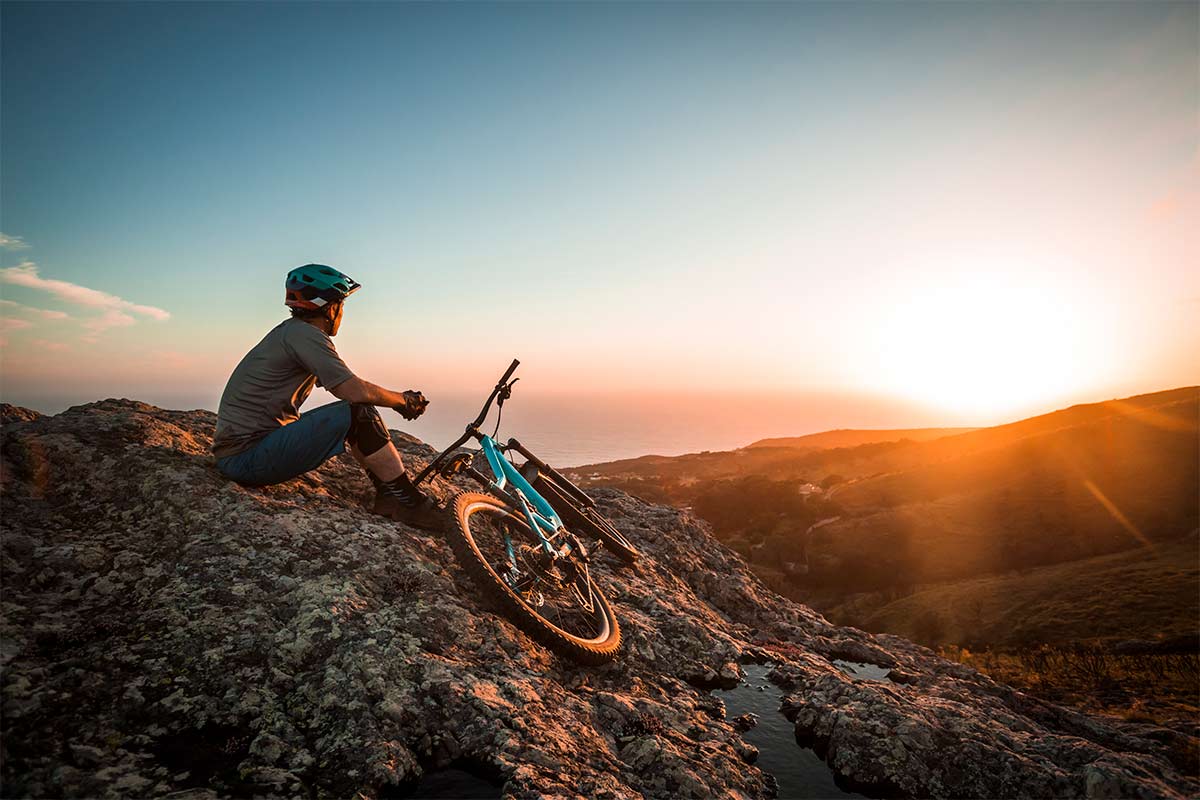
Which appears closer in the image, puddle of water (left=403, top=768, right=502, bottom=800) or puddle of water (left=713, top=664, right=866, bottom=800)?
puddle of water (left=403, top=768, right=502, bottom=800)

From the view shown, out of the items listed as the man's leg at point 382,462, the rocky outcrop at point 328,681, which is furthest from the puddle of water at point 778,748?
the man's leg at point 382,462

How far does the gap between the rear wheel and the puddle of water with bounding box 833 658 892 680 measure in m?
4.33

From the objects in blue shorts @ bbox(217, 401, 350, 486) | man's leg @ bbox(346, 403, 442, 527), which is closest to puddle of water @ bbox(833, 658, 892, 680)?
man's leg @ bbox(346, 403, 442, 527)

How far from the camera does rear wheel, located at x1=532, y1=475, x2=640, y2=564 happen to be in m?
9.01

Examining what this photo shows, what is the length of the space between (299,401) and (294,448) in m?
0.90

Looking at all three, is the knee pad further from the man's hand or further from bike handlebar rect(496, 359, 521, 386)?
bike handlebar rect(496, 359, 521, 386)

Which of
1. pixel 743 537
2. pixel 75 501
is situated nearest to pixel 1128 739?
pixel 75 501

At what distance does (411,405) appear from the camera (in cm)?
686

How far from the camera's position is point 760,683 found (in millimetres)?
7684

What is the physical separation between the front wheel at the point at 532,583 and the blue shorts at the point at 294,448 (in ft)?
5.79

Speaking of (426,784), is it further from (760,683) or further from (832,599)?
(832,599)

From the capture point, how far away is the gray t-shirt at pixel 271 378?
6148 millimetres

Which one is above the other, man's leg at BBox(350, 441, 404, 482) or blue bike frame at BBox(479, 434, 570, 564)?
man's leg at BBox(350, 441, 404, 482)

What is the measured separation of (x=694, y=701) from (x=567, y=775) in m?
2.79
